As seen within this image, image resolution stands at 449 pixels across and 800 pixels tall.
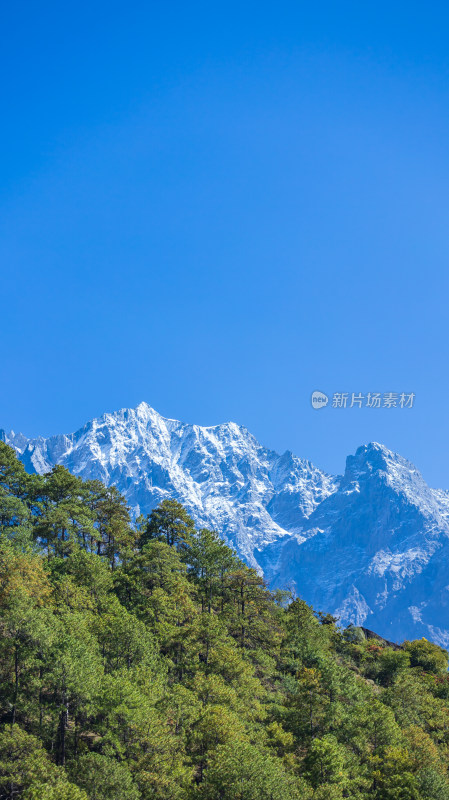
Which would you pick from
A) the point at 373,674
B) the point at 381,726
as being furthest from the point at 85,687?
the point at 373,674

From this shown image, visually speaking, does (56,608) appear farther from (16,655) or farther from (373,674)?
(373,674)

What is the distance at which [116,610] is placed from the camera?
65.7m

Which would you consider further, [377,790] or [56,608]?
[56,608]

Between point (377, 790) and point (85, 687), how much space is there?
3220cm

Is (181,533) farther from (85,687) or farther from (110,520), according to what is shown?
(85,687)

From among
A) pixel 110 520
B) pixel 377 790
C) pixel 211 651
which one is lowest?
pixel 377 790

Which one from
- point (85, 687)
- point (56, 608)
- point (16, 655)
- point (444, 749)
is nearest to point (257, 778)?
point (85, 687)

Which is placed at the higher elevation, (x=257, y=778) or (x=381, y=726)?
(x=381, y=726)

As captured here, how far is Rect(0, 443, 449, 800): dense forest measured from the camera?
45.8 meters

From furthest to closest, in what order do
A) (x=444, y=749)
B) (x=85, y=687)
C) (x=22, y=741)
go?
(x=444, y=749), (x=85, y=687), (x=22, y=741)

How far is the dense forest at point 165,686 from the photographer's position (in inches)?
1805

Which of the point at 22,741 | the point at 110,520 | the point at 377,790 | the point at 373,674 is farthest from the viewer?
the point at 373,674

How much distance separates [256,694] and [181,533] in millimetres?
34068

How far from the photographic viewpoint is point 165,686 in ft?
196
